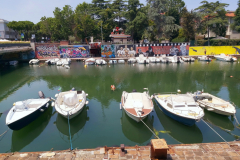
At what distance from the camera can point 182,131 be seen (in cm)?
1335

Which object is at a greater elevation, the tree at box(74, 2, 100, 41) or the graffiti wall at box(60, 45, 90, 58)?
the tree at box(74, 2, 100, 41)

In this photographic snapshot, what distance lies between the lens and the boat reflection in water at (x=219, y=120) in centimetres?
1398

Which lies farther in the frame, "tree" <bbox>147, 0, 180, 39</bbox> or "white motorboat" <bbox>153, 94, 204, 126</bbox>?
"tree" <bbox>147, 0, 180, 39</bbox>

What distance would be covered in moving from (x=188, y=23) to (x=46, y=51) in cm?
4513

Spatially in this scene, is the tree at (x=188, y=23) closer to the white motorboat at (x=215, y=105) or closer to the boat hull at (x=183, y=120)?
the white motorboat at (x=215, y=105)

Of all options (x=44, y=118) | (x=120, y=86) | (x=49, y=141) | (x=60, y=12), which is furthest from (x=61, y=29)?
(x=49, y=141)

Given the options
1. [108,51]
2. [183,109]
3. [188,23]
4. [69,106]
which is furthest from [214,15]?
[69,106]

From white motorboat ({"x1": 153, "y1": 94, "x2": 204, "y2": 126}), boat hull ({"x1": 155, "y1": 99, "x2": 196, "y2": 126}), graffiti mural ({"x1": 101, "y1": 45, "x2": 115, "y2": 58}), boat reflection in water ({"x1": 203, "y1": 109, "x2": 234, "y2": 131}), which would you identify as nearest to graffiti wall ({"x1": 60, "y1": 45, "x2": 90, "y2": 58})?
graffiti mural ({"x1": 101, "y1": 45, "x2": 115, "y2": 58})

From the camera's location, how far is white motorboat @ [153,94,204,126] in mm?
13008

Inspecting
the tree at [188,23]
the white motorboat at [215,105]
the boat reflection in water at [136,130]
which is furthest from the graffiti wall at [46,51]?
the white motorboat at [215,105]

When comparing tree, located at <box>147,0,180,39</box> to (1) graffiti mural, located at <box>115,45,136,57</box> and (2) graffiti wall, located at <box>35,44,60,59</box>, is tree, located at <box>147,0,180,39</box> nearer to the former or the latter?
(1) graffiti mural, located at <box>115,45,136,57</box>

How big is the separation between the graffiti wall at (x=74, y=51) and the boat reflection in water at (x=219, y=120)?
1768 inches

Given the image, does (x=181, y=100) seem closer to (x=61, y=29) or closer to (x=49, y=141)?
(x=49, y=141)

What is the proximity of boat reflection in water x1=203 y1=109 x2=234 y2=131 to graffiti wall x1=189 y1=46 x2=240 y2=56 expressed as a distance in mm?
43771
